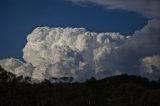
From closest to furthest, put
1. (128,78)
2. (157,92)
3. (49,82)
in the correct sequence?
(157,92) < (49,82) < (128,78)

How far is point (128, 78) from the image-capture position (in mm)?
172875

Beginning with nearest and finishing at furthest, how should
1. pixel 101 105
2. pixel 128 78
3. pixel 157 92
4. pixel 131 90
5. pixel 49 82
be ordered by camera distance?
pixel 157 92 → pixel 131 90 → pixel 101 105 → pixel 49 82 → pixel 128 78

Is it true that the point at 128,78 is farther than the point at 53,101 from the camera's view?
Yes

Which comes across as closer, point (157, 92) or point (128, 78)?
point (157, 92)

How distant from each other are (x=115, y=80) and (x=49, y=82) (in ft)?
83.2

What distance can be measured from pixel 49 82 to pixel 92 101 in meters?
29.4

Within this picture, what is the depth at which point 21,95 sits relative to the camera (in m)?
118

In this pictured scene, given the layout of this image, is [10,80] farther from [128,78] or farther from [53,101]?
[128,78]

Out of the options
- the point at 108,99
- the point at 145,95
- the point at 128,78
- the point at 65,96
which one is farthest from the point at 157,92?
the point at 128,78

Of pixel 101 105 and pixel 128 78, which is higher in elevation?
pixel 128 78

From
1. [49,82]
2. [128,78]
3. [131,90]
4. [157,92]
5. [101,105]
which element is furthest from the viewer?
[128,78]

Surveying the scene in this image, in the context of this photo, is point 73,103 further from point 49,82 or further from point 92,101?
point 49,82

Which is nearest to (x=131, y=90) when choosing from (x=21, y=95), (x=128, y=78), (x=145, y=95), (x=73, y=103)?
(x=145, y=95)

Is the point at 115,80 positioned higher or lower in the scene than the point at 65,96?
higher
